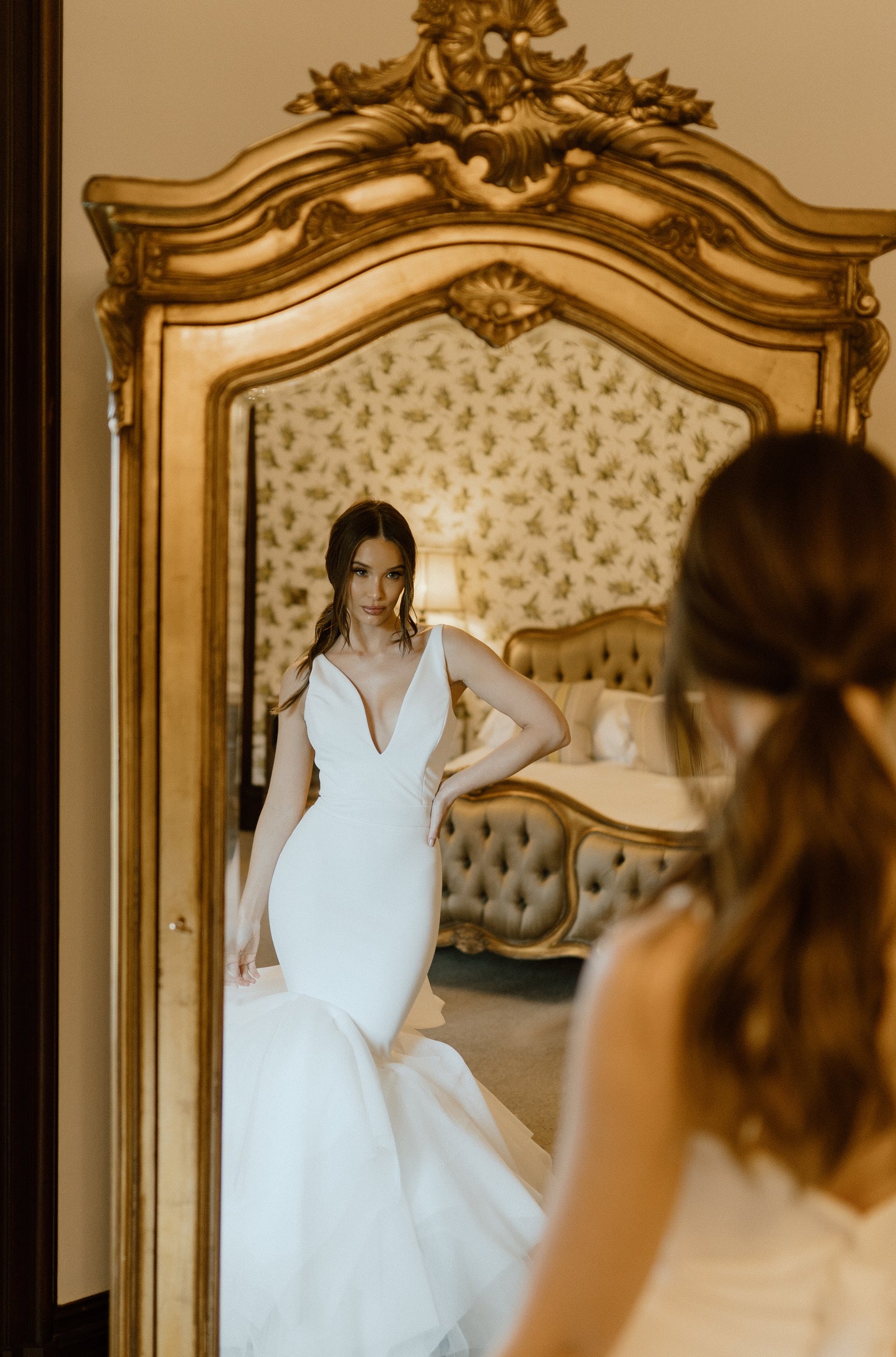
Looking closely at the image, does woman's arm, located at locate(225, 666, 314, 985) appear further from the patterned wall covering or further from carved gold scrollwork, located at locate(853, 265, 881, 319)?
carved gold scrollwork, located at locate(853, 265, 881, 319)

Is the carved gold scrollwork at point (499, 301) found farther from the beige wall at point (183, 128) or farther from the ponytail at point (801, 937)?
the ponytail at point (801, 937)

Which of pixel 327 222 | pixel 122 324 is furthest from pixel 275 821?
pixel 327 222

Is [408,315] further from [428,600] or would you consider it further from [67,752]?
[67,752]

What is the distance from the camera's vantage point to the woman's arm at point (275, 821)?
1.38m

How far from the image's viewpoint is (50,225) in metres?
1.59

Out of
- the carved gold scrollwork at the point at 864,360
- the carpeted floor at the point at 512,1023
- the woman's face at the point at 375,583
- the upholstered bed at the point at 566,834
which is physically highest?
the carved gold scrollwork at the point at 864,360

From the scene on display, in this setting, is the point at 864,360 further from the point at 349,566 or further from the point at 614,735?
the point at 349,566

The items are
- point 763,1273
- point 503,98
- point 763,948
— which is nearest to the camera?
point 763,948

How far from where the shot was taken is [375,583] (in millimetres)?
1369

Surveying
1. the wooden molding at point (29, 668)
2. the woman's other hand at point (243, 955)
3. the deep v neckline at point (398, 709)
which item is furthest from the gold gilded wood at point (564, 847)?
the wooden molding at point (29, 668)

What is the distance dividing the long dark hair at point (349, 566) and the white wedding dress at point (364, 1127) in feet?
0.09

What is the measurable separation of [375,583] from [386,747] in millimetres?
216

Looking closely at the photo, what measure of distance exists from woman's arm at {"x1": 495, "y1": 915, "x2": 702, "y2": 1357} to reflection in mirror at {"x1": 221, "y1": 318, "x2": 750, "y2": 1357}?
2.20 feet

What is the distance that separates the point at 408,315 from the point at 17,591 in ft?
Result: 2.50
